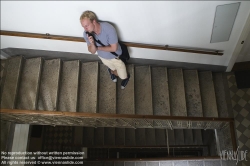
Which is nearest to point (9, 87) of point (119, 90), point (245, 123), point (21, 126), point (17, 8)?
point (21, 126)

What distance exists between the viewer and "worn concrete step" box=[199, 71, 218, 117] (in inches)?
154

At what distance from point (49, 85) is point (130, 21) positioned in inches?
67.7

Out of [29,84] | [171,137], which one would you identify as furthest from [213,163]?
[29,84]

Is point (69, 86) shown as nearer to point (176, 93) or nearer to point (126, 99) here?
point (126, 99)

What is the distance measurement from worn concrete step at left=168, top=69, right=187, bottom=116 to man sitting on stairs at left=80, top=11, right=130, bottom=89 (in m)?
1.19

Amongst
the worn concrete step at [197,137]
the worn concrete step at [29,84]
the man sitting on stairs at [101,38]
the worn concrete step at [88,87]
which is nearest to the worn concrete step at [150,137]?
the worn concrete step at [197,137]

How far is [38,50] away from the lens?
3441 millimetres

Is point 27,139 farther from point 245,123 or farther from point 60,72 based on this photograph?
point 245,123

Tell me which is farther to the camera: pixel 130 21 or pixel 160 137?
pixel 160 137

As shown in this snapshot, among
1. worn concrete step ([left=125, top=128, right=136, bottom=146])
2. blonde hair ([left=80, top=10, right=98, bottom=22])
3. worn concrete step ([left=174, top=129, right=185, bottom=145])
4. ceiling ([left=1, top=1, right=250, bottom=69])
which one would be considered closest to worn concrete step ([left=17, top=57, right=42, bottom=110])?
ceiling ([left=1, top=1, right=250, bottom=69])

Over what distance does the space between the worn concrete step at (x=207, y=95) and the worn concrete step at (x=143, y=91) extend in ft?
3.53

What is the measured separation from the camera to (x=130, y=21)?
2.80 meters

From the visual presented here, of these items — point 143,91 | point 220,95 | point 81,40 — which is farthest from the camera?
point 220,95

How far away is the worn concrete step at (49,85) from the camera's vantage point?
336cm
